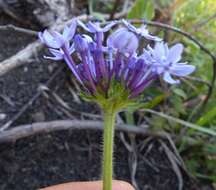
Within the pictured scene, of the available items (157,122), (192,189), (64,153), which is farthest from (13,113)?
(192,189)

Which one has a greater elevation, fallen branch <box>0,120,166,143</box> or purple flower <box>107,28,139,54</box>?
fallen branch <box>0,120,166,143</box>

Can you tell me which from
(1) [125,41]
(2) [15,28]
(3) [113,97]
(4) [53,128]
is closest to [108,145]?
(3) [113,97]

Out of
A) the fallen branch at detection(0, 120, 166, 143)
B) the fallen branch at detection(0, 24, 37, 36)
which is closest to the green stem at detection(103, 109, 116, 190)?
the fallen branch at detection(0, 24, 37, 36)

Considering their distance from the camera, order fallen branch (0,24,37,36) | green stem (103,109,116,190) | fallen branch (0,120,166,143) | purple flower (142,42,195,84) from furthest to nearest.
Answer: fallen branch (0,120,166,143), fallen branch (0,24,37,36), green stem (103,109,116,190), purple flower (142,42,195,84)

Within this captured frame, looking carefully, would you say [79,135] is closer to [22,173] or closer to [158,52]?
[22,173]

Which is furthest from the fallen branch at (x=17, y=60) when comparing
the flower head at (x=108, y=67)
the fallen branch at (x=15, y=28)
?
the flower head at (x=108, y=67)

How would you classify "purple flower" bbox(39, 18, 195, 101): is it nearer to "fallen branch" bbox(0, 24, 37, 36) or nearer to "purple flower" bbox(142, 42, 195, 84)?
"purple flower" bbox(142, 42, 195, 84)

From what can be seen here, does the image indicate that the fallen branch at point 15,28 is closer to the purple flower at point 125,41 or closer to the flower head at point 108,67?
the flower head at point 108,67

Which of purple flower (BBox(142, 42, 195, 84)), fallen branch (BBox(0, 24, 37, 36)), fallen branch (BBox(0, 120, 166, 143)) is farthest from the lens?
fallen branch (BBox(0, 120, 166, 143))
